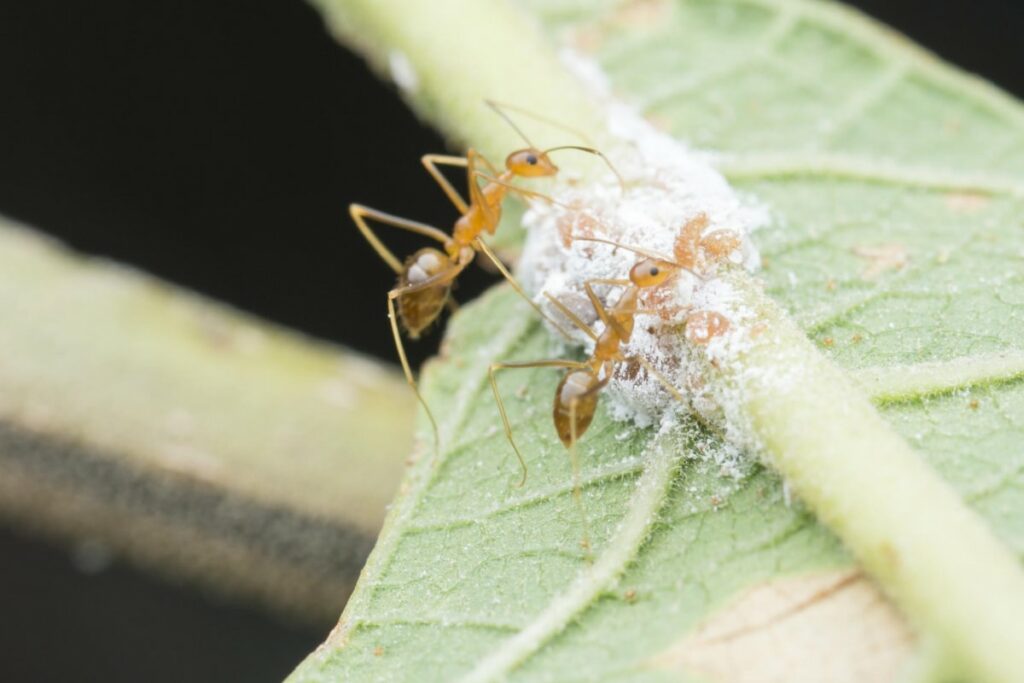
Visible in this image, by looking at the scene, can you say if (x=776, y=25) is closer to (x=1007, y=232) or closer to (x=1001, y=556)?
(x=1007, y=232)

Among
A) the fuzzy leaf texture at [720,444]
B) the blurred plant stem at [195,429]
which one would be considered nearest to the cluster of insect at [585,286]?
the fuzzy leaf texture at [720,444]

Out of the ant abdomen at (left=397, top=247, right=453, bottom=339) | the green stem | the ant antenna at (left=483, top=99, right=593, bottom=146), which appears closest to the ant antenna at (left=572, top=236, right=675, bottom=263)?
the green stem

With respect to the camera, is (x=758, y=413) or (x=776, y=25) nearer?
(x=758, y=413)

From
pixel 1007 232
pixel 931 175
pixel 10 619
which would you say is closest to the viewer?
pixel 1007 232

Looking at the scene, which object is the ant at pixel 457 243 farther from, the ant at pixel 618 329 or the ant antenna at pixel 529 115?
the ant at pixel 618 329

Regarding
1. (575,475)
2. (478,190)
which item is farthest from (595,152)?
(575,475)

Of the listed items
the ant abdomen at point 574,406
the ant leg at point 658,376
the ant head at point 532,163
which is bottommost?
the ant abdomen at point 574,406

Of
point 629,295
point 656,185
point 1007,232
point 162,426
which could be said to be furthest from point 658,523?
point 162,426
